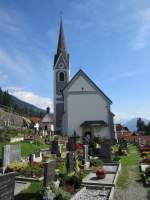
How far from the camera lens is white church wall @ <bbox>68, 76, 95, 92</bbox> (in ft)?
154

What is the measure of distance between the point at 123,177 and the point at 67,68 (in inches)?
1858

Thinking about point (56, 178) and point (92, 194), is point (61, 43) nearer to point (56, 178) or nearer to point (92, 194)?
point (56, 178)

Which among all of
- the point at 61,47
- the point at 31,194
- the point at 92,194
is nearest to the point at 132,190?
the point at 92,194

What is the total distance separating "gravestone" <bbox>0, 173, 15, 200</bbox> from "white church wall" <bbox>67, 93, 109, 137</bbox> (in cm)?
3785

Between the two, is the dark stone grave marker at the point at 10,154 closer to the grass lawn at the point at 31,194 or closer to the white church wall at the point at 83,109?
the grass lawn at the point at 31,194

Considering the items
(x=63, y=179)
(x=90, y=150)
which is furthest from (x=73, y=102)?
(x=63, y=179)

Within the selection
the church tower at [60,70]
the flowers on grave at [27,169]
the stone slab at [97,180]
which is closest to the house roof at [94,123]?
the church tower at [60,70]

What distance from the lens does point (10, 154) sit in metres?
16.5

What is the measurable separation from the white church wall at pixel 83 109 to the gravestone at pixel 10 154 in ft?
94.3

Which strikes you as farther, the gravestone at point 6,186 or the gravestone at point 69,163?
the gravestone at point 69,163

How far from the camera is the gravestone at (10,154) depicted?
1561 cm

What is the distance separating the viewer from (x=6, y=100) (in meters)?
108

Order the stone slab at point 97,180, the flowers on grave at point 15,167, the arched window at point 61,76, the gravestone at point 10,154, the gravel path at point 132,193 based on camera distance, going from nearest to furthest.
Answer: the gravel path at point 132,193, the stone slab at point 97,180, the flowers on grave at point 15,167, the gravestone at point 10,154, the arched window at point 61,76

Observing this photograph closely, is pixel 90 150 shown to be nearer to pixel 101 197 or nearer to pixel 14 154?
pixel 14 154
